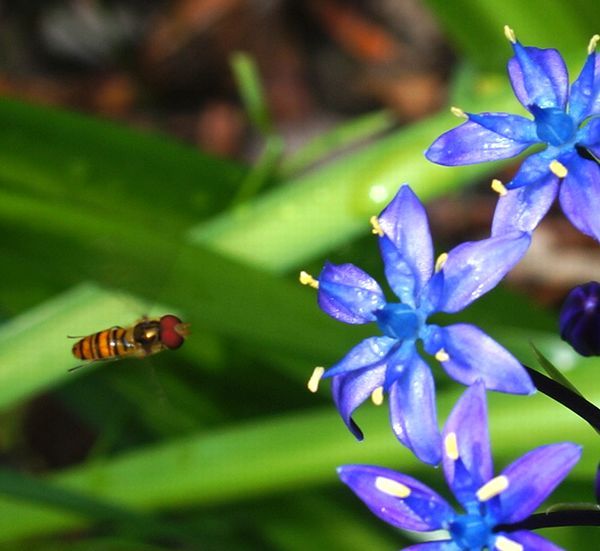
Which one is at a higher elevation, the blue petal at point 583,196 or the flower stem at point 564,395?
the blue petal at point 583,196

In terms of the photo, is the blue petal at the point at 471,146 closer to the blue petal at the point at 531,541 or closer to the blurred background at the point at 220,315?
the blue petal at the point at 531,541

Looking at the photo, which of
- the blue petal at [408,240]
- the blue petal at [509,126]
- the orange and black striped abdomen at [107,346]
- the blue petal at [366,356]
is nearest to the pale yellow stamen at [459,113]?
the blue petal at [509,126]

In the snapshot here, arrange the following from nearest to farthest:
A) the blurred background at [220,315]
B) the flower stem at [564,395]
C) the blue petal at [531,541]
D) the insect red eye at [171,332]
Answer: the blue petal at [531,541], the flower stem at [564,395], the insect red eye at [171,332], the blurred background at [220,315]

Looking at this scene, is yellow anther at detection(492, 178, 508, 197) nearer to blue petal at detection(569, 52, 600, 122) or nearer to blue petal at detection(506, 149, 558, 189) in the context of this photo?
blue petal at detection(506, 149, 558, 189)

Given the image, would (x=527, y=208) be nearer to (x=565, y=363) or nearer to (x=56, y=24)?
(x=565, y=363)

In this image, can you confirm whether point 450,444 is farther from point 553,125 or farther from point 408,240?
point 553,125

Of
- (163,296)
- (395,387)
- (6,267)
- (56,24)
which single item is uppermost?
(56,24)

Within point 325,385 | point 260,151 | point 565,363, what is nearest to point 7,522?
point 325,385
